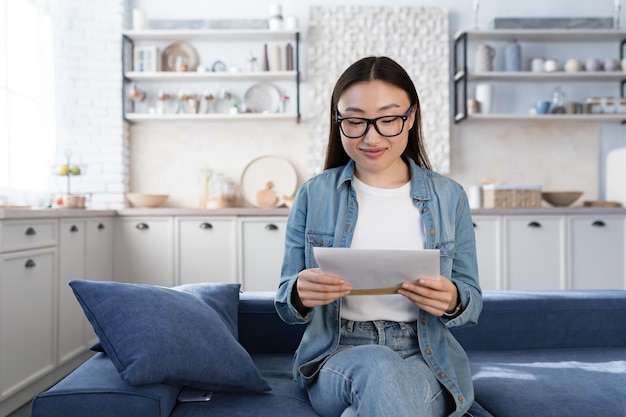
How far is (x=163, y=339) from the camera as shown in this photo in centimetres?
141

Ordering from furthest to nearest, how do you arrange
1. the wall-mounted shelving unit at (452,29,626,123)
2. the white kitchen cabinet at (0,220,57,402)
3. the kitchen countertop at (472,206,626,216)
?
the wall-mounted shelving unit at (452,29,626,123) < the kitchen countertop at (472,206,626,216) < the white kitchen cabinet at (0,220,57,402)

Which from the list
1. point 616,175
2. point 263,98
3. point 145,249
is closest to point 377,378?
point 145,249

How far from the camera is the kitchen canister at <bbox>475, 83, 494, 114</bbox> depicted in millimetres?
4754

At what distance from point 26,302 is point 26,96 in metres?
1.90

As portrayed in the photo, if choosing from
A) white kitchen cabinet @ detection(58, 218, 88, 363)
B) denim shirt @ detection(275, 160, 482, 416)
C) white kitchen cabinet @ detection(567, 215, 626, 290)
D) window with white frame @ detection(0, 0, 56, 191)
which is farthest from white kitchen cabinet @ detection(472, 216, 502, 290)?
window with white frame @ detection(0, 0, 56, 191)

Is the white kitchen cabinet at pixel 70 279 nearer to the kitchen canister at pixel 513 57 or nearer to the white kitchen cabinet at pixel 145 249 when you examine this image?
the white kitchen cabinet at pixel 145 249

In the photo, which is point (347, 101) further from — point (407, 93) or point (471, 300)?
point (471, 300)

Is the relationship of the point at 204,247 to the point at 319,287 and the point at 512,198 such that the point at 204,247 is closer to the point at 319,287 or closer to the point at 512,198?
the point at 512,198

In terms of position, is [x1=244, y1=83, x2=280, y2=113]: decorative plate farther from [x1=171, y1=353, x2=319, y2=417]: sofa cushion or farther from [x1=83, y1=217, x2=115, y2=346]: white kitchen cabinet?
[x1=171, y1=353, x2=319, y2=417]: sofa cushion

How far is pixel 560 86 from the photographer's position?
16.3 ft

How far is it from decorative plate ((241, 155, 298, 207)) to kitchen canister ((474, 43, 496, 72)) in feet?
5.73

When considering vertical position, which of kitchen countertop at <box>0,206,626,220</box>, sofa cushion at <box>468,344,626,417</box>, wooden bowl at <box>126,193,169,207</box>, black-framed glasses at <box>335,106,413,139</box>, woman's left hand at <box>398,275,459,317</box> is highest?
black-framed glasses at <box>335,106,413,139</box>

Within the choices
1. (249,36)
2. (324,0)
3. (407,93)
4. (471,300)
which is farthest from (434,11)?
(471,300)

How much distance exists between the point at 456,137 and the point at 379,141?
3.66 meters
